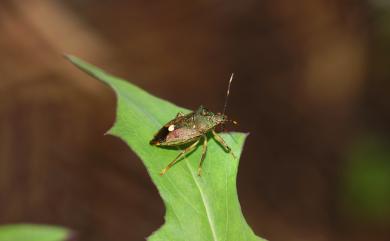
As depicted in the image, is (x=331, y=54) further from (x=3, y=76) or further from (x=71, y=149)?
(x=3, y=76)

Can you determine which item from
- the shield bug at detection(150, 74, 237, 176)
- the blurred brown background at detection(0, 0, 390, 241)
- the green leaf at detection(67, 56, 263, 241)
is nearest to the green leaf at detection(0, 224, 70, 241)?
the shield bug at detection(150, 74, 237, 176)

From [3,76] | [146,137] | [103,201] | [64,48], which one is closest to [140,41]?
[64,48]

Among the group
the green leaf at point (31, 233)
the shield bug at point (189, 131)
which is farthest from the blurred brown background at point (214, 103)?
the shield bug at point (189, 131)

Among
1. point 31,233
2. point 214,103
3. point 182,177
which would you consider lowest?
→ point 31,233

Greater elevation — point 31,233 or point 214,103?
point 214,103

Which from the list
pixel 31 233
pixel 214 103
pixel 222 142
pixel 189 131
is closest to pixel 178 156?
pixel 222 142

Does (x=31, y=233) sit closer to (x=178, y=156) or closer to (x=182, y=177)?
(x=178, y=156)

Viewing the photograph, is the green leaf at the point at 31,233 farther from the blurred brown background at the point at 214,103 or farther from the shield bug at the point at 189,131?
the blurred brown background at the point at 214,103
